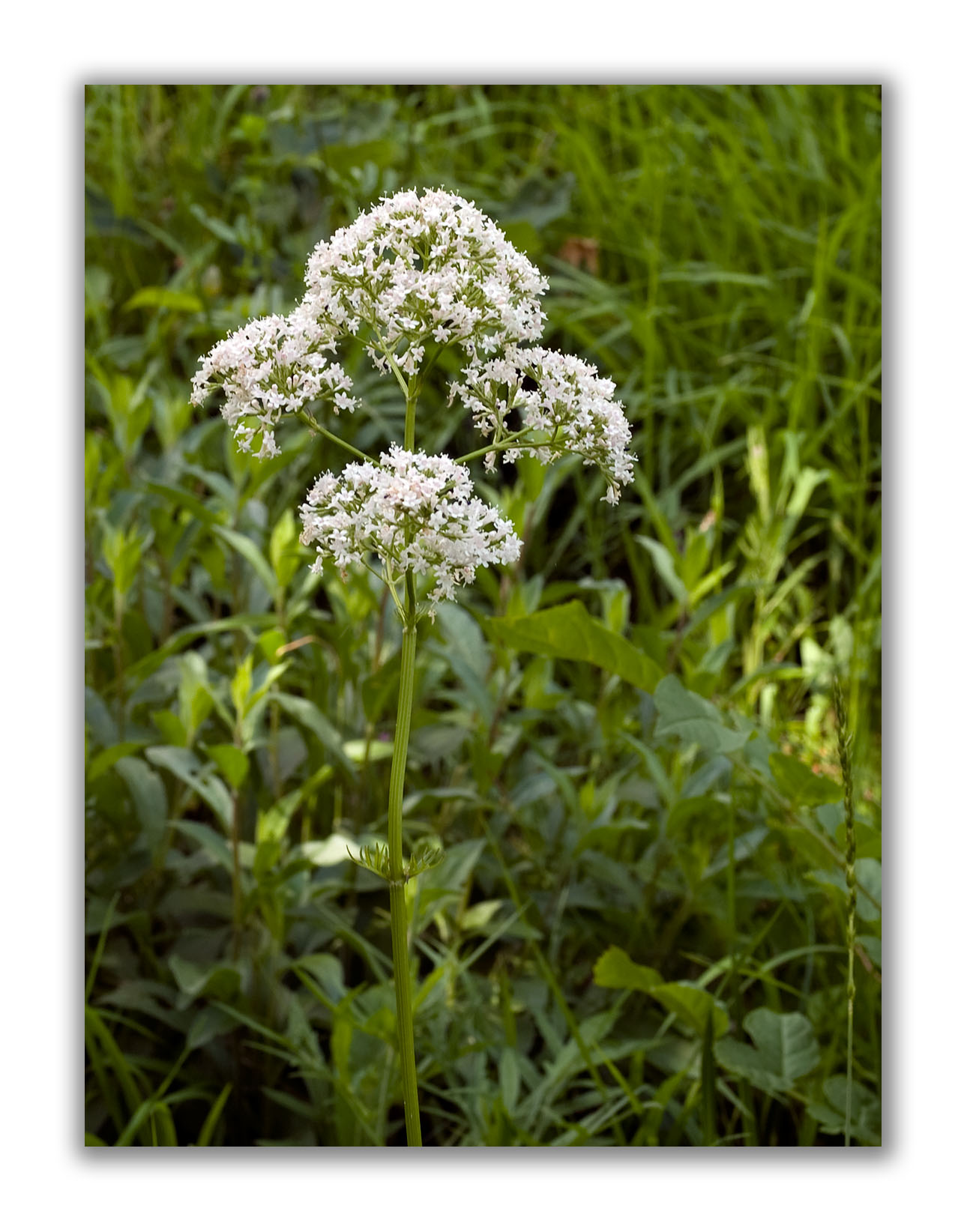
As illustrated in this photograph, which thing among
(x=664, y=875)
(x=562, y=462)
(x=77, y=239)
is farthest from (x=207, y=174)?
(x=664, y=875)

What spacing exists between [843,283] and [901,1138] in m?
1.24

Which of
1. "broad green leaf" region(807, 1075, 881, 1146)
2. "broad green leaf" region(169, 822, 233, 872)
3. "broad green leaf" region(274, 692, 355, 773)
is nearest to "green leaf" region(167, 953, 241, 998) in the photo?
"broad green leaf" region(169, 822, 233, 872)

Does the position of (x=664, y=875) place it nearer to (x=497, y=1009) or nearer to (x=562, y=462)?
(x=497, y=1009)

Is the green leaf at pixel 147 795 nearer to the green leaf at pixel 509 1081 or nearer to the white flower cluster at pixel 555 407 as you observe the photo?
the green leaf at pixel 509 1081

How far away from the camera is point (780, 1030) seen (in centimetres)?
128

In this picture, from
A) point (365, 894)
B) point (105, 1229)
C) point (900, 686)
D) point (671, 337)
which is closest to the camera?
point (105, 1229)

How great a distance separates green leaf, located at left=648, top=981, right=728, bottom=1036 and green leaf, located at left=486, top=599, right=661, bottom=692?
323 millimetres

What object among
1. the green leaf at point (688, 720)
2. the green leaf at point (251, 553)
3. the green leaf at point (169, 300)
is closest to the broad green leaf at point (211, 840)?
the green leaf at point (251, 553)

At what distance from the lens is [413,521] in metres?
0.71

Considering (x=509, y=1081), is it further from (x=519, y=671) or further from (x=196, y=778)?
(x=519, y=671)

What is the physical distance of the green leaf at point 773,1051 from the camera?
125 cm

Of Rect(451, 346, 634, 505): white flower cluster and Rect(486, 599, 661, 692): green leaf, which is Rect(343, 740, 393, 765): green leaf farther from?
Rect(451, 346, 634, 505): white flower cluster

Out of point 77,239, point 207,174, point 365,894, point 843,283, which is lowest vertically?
point 365,894

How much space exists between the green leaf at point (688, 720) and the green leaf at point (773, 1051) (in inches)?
14.0
